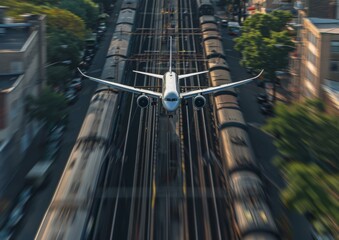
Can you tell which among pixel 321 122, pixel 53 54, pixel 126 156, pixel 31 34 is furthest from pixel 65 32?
pixel 321 122

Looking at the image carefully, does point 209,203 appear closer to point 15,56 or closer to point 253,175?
point 253,175

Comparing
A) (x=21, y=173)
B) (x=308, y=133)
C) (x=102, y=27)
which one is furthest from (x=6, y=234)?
(x=102, y=27)

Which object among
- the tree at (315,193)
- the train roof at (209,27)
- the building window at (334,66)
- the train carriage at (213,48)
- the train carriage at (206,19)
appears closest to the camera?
the tree at (315,193)

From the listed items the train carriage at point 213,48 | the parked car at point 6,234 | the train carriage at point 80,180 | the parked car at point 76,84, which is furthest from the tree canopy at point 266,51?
the parked car at point 6,234

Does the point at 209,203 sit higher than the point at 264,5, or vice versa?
the point at 264,5

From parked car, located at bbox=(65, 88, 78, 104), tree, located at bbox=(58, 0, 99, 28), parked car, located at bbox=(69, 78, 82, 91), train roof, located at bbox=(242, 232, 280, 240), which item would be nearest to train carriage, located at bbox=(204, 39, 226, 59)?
parked car, located at bbox=(69, 78, 82, 91)

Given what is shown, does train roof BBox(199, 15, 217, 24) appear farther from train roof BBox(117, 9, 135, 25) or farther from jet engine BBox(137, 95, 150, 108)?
jet engine BBox(137, 95, 150, 108)

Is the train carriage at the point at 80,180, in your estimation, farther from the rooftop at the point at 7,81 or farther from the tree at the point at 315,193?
the tree at the point at 315,193
